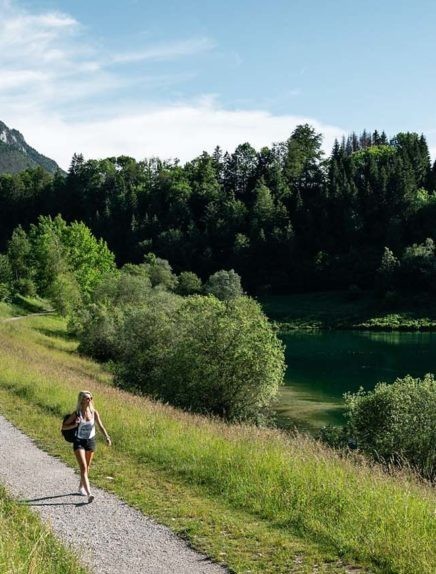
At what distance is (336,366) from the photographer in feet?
212

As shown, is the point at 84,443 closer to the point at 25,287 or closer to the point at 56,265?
the point at 56,265

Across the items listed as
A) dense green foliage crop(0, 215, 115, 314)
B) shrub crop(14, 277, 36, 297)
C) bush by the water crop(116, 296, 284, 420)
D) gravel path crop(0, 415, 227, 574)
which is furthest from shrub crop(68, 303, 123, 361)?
gravel path crop(0, 415, 227, 574)

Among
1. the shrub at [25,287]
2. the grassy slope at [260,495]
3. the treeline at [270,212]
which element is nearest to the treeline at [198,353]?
the grassy slope at [260,495]

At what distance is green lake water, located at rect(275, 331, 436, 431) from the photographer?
42.3 meters

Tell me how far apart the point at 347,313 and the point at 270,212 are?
162ft

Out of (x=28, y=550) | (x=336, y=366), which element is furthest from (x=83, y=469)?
(x=336, y=366)

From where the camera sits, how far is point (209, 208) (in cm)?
16200

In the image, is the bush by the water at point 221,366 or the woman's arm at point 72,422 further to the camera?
the bush by the water at point 221,366

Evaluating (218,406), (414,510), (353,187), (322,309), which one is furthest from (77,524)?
(353,187)

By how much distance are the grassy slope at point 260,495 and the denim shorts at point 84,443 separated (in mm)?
992

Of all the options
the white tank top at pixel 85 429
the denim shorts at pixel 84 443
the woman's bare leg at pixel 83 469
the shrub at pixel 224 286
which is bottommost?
the woman's bare leg at pixel 83 469

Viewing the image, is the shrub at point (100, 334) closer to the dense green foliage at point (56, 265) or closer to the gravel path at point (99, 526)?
the dense green foliage at point (56, 265)

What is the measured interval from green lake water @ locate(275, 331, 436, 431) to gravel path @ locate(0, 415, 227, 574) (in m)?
24.9

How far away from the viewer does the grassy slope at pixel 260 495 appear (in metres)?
9.49
